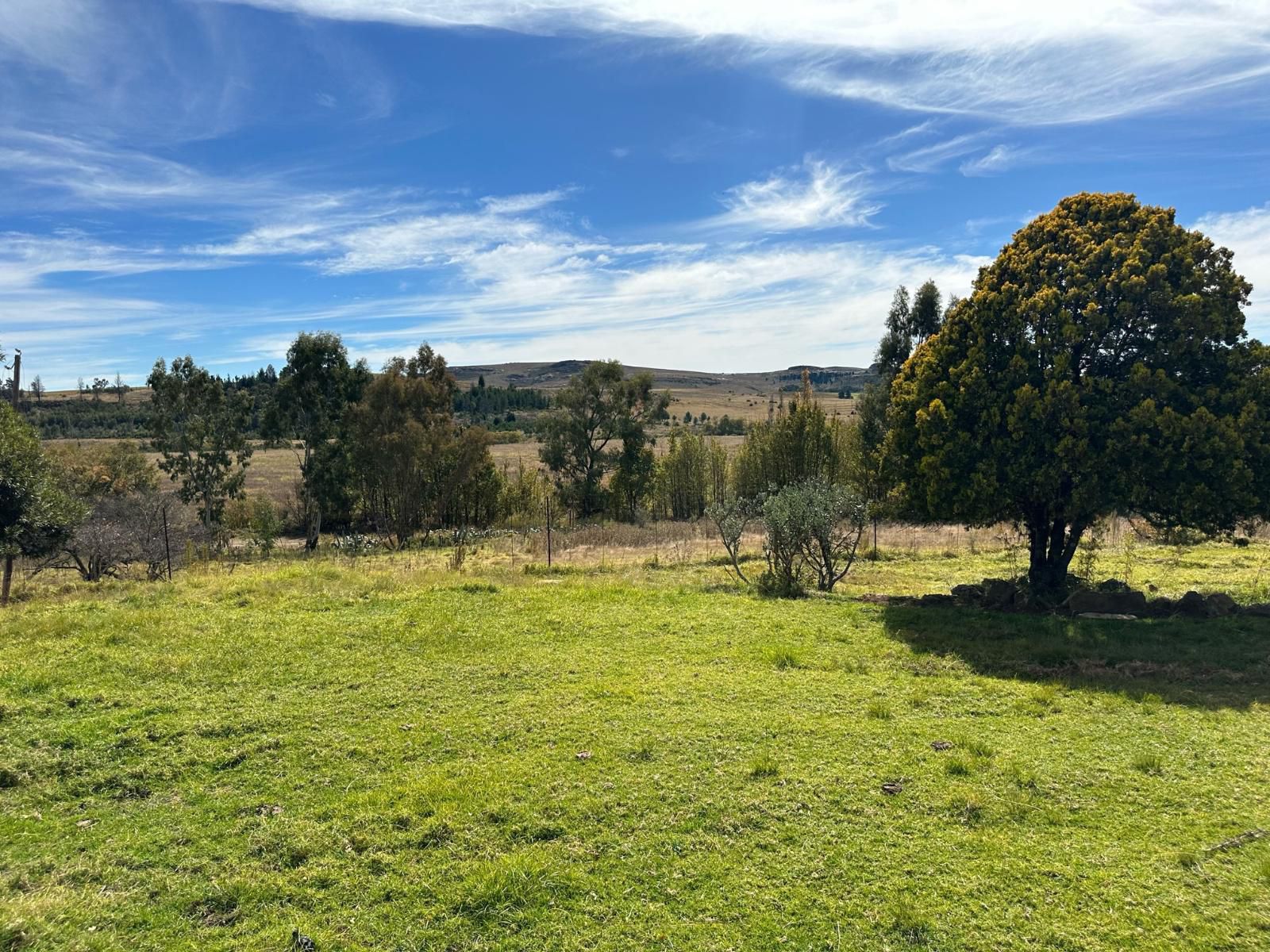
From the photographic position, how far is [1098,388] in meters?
11.8

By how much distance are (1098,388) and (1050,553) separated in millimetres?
3551

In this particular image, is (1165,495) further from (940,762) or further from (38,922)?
(38,922)

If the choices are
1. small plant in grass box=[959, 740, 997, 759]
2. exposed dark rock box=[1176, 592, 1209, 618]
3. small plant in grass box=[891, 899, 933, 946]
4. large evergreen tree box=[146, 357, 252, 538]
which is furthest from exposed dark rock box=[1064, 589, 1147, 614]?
large evergreen tree box=[146, 357, 252, 538]

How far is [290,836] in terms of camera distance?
5336 mm

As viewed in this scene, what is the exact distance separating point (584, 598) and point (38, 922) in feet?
31.3

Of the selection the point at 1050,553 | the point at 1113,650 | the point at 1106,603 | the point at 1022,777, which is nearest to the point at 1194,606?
the point at 1106,603

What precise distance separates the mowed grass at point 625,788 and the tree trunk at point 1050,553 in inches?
101

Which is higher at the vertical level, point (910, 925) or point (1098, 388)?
point (1098, 388)

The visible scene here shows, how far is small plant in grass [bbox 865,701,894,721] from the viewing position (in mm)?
7540

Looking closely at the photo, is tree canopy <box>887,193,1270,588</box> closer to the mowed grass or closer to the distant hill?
the mowed grass

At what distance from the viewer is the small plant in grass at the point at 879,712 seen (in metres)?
7.54

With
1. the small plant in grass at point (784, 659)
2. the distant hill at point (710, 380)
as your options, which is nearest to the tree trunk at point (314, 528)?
the small plant in grass at point (784, 659)

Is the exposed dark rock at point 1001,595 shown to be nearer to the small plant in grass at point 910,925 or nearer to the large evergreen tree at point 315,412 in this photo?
the small plant in grass at point 910,925

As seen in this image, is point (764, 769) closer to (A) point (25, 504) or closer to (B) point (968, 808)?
(B) point (968, 808)
